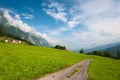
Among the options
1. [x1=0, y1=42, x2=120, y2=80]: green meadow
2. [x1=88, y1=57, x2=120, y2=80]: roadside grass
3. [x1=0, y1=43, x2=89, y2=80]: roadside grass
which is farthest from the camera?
[x1=88, y1=57, x2=120, y2=80]: roadside grass

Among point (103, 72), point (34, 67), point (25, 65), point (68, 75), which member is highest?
point (25, 65)

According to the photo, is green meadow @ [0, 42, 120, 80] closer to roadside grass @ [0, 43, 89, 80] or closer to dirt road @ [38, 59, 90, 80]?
roadside grass @ [0, 43, 89, 80]

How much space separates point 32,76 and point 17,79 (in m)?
3.44

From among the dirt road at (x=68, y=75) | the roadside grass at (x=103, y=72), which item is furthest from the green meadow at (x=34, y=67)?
the dirt road at (x=68, y=75)

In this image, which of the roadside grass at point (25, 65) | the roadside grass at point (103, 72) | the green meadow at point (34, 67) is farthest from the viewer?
the roadside grass at point (103, 72)

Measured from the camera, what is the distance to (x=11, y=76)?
25.6 metres

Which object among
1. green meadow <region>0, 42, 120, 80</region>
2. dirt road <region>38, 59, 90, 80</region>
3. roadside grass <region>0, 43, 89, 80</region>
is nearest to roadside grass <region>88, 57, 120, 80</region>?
green meadow <region>0, 42, 120, 80</region>

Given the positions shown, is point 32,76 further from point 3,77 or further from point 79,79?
point 79,79

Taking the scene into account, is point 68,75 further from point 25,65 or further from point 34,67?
point 25,65

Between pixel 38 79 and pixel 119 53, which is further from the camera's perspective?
pixel 119 53

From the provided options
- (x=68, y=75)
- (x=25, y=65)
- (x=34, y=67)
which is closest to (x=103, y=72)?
(x=68, y=75)

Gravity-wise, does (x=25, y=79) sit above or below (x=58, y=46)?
below

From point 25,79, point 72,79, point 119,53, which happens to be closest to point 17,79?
point 25,79

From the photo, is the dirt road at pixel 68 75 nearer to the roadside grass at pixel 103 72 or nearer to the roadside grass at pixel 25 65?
the roadside grass at pixel 103 72
